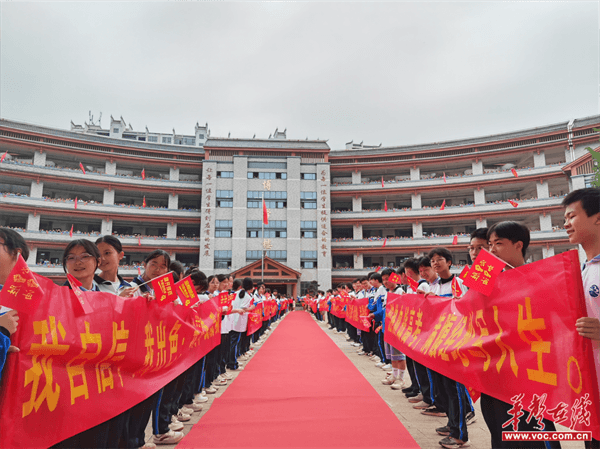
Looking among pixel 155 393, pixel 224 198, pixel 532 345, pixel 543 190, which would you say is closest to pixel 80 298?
pixel 155 393

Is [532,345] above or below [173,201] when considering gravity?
below

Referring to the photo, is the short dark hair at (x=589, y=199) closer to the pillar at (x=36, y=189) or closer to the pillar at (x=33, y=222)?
the pillar at (x=33, y=222)

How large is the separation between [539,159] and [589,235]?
30.4 metres

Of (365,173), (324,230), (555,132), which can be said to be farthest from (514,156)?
(324,230)

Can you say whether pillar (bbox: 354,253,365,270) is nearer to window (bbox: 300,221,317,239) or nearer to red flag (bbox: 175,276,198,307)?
window (bbox: 300,221,317,239)

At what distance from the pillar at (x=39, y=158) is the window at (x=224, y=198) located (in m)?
13.2

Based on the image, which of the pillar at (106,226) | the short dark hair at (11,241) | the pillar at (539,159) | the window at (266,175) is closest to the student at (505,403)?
the short dark hair at (11,241)

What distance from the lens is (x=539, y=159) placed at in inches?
1079

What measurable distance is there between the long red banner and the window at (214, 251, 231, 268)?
27940 mm

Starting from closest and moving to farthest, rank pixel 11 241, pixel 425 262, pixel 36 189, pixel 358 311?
pixel 11 241, pixel 425 262, pixel 358 311, pixel 36 189

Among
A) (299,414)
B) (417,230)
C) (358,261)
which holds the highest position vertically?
(417,230)

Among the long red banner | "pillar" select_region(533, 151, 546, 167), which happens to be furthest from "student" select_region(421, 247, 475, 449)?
"pillar" select_region(533, 151, 546, 167)

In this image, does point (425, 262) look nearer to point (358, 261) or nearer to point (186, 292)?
point (186, 292)

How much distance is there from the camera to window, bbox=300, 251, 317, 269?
1241 inches
